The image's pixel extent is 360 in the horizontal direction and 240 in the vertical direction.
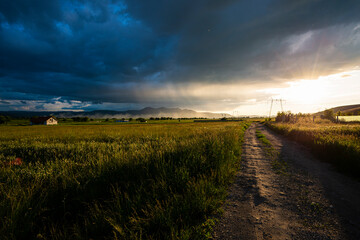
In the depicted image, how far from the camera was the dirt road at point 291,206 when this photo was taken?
3119mm

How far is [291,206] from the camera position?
13.3 ft

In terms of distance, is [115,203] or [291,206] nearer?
[115,203]

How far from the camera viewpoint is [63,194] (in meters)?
4.08

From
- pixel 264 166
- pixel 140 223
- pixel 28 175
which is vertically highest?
pixel 28 175

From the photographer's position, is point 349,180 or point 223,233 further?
point 349,180

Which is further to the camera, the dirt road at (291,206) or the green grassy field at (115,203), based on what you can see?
the dirt road at (291,206)

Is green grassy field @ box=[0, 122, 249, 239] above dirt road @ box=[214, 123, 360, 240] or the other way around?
above

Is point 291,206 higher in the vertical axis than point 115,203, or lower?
lower

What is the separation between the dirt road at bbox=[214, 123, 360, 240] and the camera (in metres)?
3.12

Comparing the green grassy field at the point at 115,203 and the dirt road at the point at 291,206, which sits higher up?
the green grassy field at the point at 115,203

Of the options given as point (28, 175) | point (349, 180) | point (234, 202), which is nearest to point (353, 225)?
point (234, 202)

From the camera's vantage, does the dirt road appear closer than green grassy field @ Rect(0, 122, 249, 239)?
No

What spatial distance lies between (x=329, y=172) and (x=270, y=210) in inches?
217

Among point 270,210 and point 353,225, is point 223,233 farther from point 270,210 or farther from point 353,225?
point 353,225
